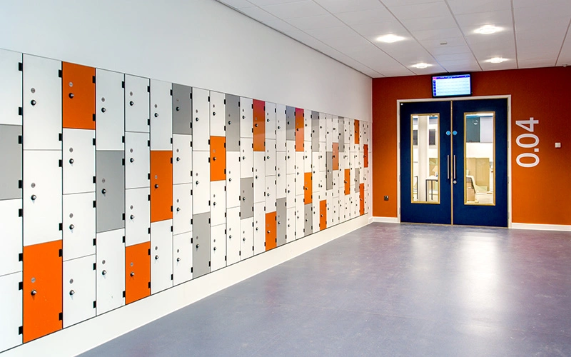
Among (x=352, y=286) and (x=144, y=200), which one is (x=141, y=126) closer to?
(x=144, y=200)

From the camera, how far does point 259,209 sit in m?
5.83

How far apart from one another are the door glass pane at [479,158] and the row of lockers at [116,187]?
4.74 m

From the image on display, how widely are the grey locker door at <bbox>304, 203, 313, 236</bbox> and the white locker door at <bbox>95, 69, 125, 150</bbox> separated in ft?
11.9

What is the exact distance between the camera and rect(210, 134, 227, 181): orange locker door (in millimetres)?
4941

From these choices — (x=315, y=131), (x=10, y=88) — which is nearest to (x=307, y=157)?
(x=315, y=131)

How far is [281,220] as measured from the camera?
20.9ft

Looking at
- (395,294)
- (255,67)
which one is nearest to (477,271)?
(395,294)

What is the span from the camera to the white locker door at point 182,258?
14.6 ft

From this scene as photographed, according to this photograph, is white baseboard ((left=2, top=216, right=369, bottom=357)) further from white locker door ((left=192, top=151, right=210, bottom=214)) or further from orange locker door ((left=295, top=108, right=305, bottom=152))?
orange locker door ((left=295, top=108, right=305, bottom=152))

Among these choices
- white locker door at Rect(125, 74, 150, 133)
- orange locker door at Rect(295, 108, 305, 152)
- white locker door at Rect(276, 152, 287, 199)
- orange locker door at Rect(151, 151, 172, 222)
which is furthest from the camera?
orange locker door at Rect(295, 108, 305, 152)

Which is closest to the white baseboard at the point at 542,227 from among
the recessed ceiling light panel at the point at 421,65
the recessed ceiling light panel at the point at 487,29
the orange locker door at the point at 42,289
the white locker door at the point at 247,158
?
the recessed ceiling light panel at the point at 421,65

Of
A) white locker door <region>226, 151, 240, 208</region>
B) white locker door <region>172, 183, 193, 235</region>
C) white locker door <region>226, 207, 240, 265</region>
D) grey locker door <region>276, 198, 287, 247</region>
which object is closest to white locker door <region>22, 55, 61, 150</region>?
white locker door <region>172, 183, 193, 235</region>

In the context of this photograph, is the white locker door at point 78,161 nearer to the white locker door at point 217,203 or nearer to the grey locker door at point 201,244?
the grey locker door at point 201,244

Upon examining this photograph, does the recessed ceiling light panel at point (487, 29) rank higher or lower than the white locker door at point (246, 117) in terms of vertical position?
higher
